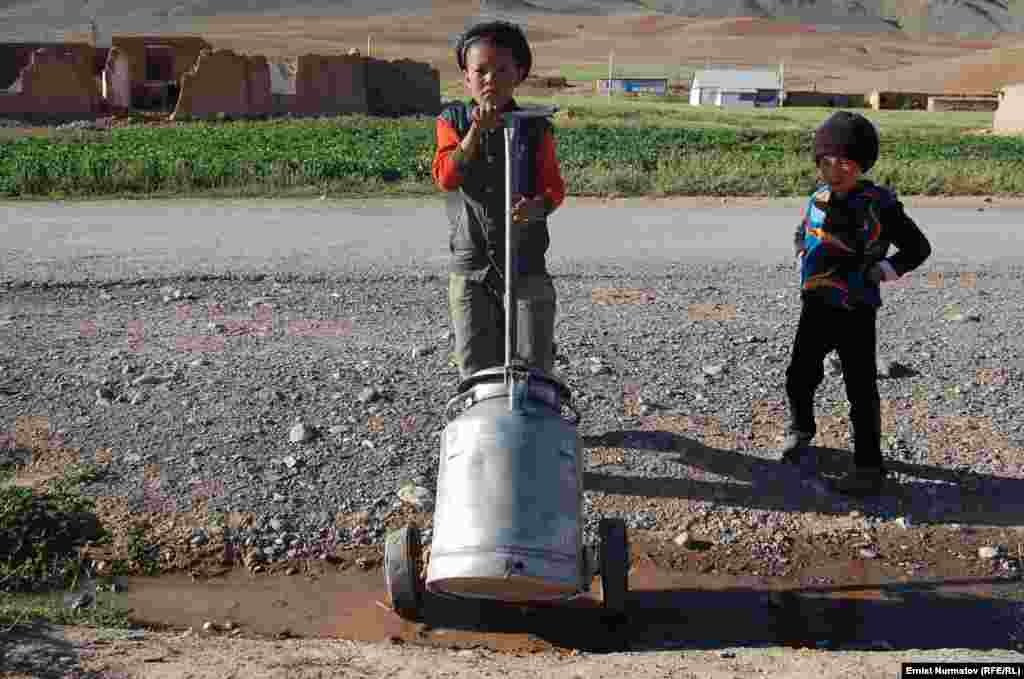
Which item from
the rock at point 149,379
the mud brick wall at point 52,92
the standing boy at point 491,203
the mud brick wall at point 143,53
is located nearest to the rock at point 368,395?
the rock at point 149,379

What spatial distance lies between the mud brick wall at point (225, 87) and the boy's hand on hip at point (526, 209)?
1214 inches

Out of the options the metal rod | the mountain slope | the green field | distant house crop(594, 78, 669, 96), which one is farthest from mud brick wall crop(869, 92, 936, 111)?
the mountain slope

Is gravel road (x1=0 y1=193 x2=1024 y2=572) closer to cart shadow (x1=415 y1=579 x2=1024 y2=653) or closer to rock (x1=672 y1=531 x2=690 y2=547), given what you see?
rock (x1=672 y1=531 x2=690 y2=547)

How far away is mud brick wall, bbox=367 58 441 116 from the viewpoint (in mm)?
38938

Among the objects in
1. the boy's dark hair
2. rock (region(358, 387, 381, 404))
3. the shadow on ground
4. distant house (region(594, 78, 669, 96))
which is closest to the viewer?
the shadow on ground

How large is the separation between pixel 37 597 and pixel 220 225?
799cm

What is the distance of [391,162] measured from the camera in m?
18.0

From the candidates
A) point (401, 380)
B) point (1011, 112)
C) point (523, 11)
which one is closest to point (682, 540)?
point (401, 380)

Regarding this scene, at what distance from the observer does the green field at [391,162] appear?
15.1 meters

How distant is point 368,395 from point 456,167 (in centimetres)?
181

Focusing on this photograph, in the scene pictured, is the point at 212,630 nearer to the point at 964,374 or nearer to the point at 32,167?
the point at 964,374

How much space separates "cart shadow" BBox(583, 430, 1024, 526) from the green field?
9943 millimetres

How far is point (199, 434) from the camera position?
5.16 m

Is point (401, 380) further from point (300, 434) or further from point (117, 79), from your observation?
point (117, 79)
